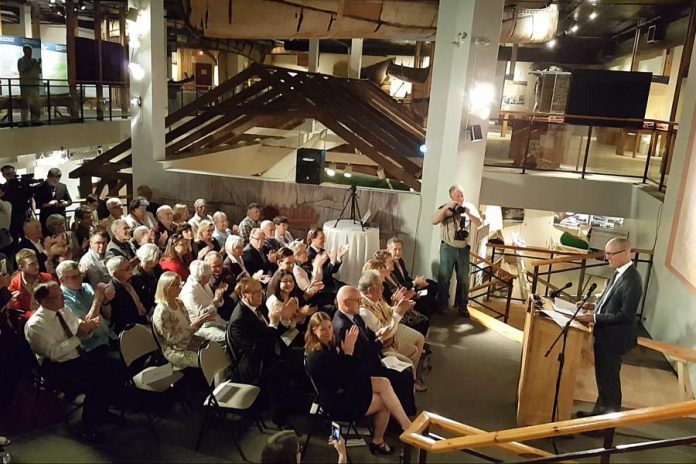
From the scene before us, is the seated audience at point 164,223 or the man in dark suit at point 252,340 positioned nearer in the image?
the man in dark suit at point 252,340

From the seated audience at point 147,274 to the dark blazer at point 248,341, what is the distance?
120 centimetres

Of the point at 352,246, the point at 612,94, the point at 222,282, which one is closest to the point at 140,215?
the point at 222,282

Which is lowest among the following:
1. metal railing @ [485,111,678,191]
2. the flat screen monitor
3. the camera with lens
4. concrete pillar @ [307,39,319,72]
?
the camera with lens

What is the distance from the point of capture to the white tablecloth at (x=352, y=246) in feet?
22.5

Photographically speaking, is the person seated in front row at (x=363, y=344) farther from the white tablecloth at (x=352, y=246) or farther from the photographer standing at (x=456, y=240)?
the white tablecloth at (x=352, y=246)

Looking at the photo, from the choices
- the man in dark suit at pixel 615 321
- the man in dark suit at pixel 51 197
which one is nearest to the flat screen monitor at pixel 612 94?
the man in dark suit at pixel 615 321

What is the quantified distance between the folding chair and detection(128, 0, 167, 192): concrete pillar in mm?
→ 4897

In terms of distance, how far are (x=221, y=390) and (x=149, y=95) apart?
18.4ft

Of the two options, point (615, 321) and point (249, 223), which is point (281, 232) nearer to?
point (249, 223)

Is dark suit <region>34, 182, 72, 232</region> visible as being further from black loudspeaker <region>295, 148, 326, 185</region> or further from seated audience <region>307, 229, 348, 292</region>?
seated audience <region>307, 229, 348, 292</region>

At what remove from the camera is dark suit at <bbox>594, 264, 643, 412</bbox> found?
4.18m

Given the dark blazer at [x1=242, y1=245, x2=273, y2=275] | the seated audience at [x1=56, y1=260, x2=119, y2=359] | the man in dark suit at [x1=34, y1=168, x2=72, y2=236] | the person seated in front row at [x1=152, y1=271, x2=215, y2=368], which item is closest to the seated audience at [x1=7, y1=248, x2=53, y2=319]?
the seated audience at [x1=56, y1=260, x2=119, y2=359]

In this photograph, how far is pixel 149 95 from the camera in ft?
26.9

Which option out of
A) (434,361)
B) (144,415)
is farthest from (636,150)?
(144,415)
